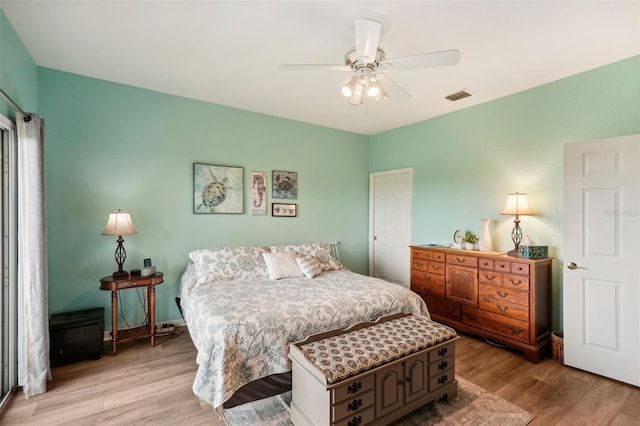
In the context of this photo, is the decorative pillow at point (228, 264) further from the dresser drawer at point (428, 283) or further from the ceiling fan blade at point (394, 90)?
the ceiling fan blade at point (394, 90)

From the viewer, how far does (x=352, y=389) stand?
65.4 inches

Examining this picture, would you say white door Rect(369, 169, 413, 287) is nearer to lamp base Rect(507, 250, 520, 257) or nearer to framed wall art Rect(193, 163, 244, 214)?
lamp base Rect(507, 250, 520, 257)

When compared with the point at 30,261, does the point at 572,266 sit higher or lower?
lower

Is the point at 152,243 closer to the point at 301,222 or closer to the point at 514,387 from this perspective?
the point at 301,222

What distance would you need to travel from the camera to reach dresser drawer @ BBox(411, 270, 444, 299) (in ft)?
11.6

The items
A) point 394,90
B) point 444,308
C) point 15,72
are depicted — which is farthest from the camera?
point 444,308

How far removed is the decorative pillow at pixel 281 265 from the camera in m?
3.29

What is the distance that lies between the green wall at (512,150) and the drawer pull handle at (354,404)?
98.3 inches

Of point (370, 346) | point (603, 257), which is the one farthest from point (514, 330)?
point (370, 346)

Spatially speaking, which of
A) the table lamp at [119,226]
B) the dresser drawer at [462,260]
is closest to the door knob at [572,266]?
the dresser drawer at [462,260]

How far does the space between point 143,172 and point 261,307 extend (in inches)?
85.1

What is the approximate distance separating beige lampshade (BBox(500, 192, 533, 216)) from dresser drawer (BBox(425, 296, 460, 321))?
1187 mm

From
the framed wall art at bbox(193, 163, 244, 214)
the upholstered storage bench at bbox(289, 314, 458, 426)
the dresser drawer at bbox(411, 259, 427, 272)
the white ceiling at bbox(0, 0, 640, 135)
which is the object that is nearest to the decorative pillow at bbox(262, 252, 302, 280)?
the framed wall art at bbox(193, 163, 244, 214)

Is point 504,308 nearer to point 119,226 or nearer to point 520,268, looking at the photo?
point 520,268
